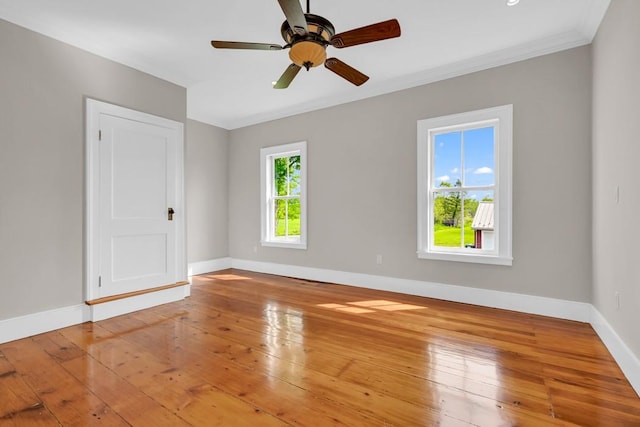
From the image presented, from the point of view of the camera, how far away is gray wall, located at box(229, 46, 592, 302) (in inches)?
124

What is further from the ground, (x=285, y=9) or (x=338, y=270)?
(x=285, y=9)

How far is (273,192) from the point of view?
5.71m

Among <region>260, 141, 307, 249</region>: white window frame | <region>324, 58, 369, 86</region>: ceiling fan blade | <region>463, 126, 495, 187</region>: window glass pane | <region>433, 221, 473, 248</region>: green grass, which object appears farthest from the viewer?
<region>260, 141, 307, 249</region>: white window frame

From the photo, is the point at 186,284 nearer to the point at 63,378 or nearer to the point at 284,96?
the point at 63,378

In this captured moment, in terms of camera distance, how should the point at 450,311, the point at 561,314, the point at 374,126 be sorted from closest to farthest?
the point at 561,314, the point at 450,311, the point at 374,126

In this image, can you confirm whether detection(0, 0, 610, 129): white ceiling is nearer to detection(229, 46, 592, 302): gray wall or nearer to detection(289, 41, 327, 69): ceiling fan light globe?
detection(229, 46, 592, 302): gray wall

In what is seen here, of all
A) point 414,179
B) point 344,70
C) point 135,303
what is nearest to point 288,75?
point 344,70

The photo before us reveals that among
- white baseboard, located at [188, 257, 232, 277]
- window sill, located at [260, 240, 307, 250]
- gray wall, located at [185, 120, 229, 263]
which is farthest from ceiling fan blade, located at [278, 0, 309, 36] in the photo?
white baseboard, located at [188, 257, 232, 277]

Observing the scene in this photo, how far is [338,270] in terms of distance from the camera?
15.7ft

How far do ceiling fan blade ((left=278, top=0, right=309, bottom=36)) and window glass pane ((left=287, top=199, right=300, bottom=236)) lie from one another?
3.56 metres

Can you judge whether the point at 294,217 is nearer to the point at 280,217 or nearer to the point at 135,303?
the point at 280,217

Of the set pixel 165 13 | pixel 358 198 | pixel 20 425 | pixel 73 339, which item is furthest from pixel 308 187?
pixel 20 425

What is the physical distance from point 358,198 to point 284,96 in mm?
1845

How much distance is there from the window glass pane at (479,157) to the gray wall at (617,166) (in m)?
0.91
